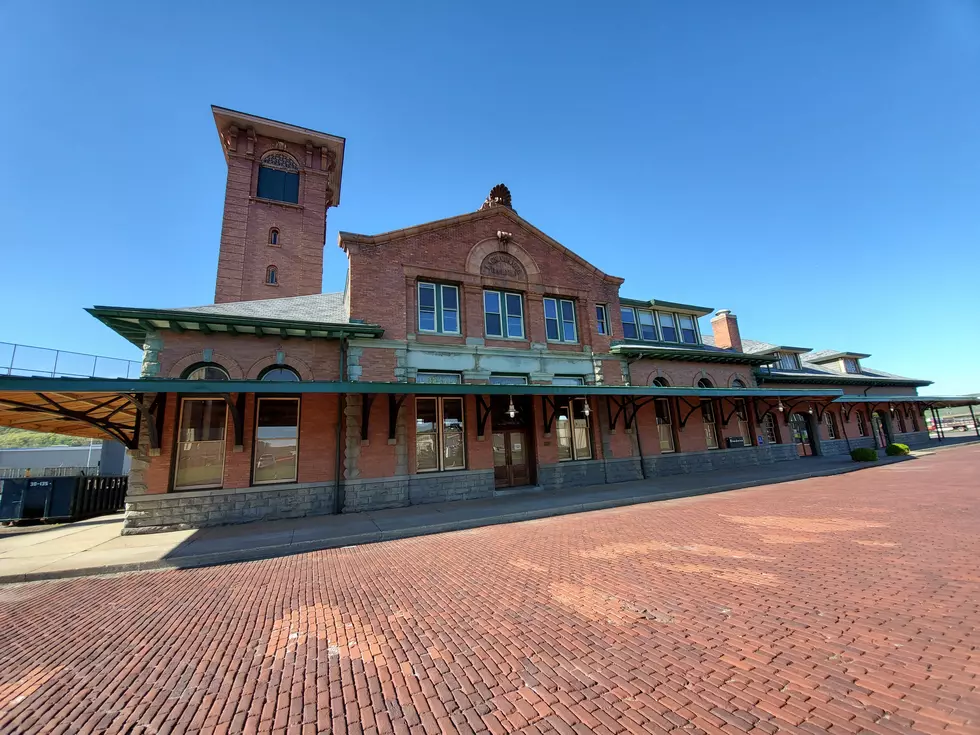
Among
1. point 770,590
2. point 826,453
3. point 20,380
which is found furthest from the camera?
point 826,453

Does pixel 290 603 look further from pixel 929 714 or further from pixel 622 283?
pixel 622 283

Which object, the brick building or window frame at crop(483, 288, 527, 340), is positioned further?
window frame at crop(483, 288, 527, 340)

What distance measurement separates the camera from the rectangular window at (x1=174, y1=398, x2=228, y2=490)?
1142 cm

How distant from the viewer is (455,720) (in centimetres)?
293

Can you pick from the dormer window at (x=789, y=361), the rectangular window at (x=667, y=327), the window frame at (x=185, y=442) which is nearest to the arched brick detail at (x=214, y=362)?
the window frame at (x=185, y=442)

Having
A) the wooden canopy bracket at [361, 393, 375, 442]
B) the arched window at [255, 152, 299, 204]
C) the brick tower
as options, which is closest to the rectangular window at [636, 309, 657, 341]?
the wooden canopy bracket at [361, 393, 375, 442]

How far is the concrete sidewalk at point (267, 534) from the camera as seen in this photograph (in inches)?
308

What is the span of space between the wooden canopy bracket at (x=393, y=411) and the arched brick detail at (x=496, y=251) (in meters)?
6.16

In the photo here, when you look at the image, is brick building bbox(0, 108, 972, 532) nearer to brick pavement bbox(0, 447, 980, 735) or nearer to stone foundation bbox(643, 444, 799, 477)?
stone foundation bbox(643, 444, 799, 477)

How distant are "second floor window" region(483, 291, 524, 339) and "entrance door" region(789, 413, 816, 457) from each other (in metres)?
19.6

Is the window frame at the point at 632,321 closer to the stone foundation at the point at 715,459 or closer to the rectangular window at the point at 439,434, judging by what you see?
the stone foundation at the point at 715,459

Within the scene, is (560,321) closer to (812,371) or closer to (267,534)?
(267,534)

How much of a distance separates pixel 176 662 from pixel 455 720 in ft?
10.3

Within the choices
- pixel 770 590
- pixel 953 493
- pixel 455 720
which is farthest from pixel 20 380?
pixel 953 493
